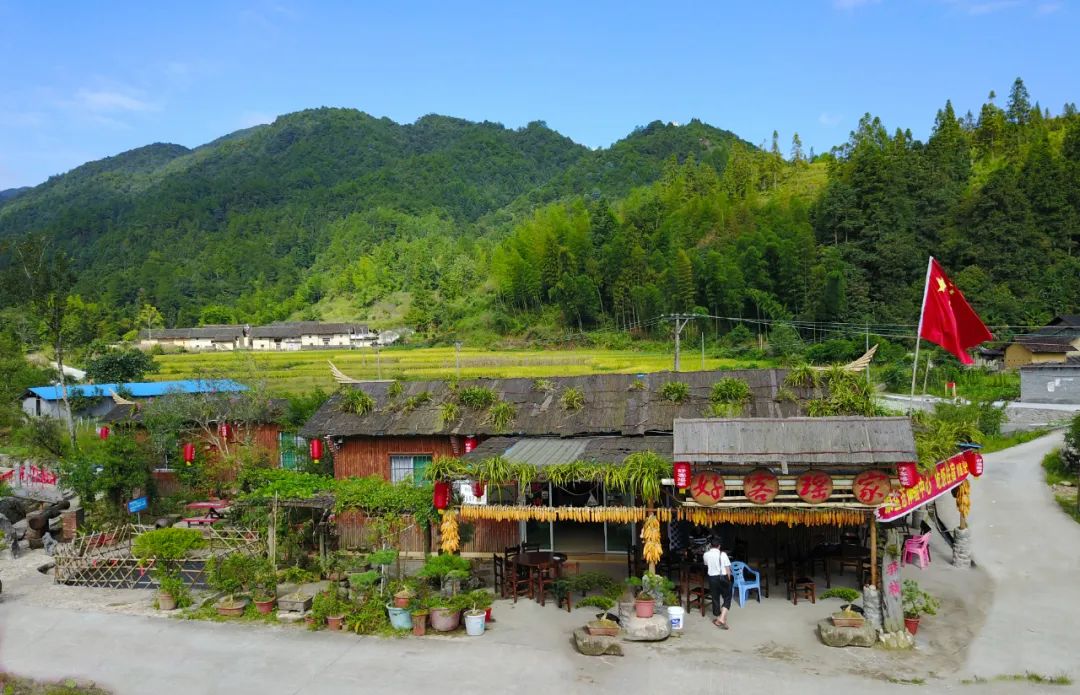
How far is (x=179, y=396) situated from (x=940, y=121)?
71626 mm

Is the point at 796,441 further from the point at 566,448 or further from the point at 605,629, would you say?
the point at 566,448

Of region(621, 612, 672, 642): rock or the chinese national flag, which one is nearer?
region(621, 612, 672, 642): rock

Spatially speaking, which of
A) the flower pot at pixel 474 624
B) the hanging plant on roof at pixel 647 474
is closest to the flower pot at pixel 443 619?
the flower pot at pixel 474 624

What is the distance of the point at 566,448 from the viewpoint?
39.6 ft

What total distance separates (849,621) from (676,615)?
6.79 ft

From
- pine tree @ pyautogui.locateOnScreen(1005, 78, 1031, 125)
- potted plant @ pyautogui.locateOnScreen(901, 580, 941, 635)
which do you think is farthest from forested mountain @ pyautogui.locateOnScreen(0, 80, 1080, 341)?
potted plant @ pyautogui.locateOnScreen(901, 580, 941, 635)

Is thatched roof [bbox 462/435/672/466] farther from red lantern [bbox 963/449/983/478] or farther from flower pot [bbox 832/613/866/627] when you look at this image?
red lantern [bbox 963/449/983/478]

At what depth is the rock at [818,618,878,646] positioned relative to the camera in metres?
8.93

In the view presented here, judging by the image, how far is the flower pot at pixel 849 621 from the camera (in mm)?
9031

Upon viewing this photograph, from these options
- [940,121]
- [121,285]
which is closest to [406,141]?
[121,285]

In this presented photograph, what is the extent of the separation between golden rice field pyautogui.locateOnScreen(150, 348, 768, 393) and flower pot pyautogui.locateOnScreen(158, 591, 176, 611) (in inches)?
823

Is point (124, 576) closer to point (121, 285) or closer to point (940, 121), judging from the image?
point (940, 121)

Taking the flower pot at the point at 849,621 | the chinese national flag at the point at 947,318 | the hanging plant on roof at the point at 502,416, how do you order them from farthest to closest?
the chinese national flag at the point at 947,318
the hanging plant on roof at the point at 502,416
the flower pot at the point at 849,621

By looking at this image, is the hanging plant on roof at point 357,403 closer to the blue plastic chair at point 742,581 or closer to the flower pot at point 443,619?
the flower pot at point 443,619
